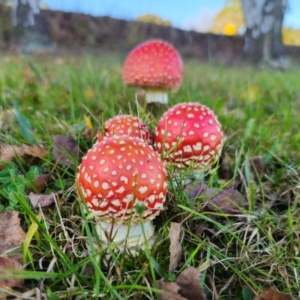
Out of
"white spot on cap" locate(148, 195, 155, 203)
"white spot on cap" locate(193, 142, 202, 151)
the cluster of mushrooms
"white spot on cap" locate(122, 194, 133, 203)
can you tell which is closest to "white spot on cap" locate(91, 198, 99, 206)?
the cluster of mushrooms

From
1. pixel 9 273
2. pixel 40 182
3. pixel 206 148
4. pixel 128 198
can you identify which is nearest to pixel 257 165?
pixel 206 148

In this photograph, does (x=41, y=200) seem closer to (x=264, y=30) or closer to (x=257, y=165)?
(x=257, y=165)

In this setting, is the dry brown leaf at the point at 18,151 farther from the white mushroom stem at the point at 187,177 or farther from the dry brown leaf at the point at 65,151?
the white mushroom stem at the point at 187,177

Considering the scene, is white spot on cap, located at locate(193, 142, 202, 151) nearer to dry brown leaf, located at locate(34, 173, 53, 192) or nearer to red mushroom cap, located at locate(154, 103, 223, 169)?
red mushroom cap, located at locate(154, 103, 223, 169)

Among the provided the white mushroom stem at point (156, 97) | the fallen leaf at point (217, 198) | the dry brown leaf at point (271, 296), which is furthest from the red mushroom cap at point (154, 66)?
the dry brown leaf at point (271, 296)

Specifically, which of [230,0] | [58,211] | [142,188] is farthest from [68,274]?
[230,0]
